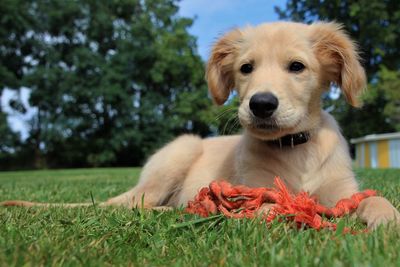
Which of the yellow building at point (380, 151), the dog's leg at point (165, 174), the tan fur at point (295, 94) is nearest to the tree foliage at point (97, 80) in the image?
the yellow building at point (380, 151)

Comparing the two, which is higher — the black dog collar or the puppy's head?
the puppy's head

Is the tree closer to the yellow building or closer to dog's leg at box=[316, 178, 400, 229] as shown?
the yellow building

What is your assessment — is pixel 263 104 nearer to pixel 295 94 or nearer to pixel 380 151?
pixel 295 94

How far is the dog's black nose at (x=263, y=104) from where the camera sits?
8.97ft

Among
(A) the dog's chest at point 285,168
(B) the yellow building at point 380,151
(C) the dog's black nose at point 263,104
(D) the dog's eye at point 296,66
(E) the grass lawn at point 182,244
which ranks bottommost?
(B) the yellow building at point 380,151

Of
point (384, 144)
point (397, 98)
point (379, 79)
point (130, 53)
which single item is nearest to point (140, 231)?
point (384, 144)

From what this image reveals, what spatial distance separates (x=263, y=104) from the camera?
2.74 meters

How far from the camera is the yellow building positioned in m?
15.2

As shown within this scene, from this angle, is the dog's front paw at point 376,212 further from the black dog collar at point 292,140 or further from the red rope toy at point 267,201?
the black dog collar at point 292,140

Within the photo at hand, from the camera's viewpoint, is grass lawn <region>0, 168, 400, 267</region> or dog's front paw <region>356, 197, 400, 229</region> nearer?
grass lawn <region>0, 168, 400, 267</region>

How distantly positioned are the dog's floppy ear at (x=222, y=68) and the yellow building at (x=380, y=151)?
41.8ft

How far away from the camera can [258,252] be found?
1.68 m

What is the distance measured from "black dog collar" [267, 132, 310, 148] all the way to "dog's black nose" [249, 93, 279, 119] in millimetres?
501

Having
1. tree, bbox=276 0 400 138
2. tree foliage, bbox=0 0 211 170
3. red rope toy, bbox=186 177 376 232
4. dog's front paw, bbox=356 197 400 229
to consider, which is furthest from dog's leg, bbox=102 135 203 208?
tree foliage, bbox=0 0 211 170
